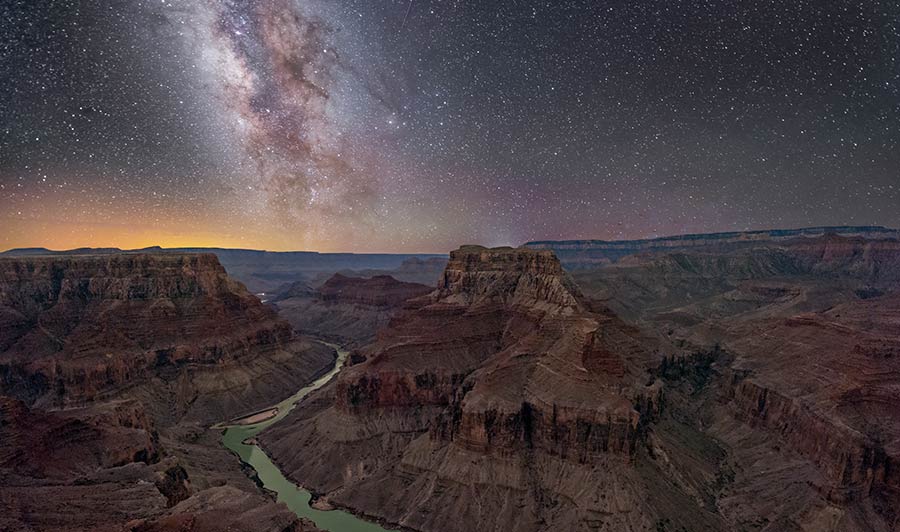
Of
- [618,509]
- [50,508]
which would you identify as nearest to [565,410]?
[618,509]

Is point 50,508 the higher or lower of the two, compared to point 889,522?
higher

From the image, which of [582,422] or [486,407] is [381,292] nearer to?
[486,407]

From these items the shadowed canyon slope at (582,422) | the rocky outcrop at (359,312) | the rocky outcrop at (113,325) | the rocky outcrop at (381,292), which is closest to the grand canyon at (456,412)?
the shadowed canyon slope at (582,422)

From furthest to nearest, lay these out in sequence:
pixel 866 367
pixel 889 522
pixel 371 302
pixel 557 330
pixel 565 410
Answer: pixel 371 302 → pixel 557 330 → pixel 866 367 → pixel 565 410 → pixel 889 522

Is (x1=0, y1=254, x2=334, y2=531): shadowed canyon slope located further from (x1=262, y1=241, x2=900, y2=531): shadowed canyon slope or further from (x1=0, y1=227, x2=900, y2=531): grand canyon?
(x1=262, y1=241, x2=900, y2=531): shadowed canyon slope

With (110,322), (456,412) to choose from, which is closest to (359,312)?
(110,322)

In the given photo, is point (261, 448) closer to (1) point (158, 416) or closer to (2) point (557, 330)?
(1) point (158, 416)
